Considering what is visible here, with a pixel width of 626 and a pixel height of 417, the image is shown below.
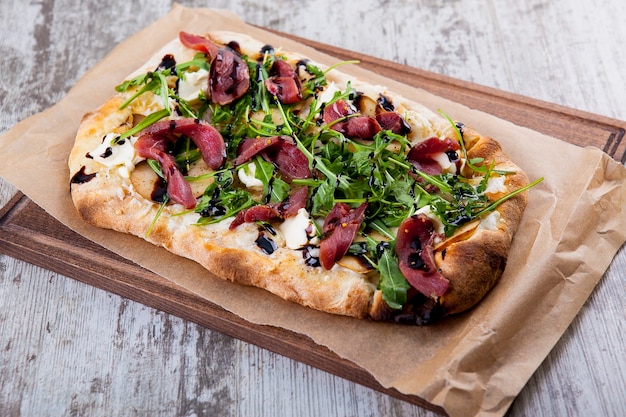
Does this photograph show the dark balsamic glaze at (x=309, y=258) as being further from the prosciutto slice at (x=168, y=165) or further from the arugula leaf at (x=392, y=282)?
the prosciutto slice at (x=168, y=165)

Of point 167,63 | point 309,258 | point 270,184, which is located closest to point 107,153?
point 167,63

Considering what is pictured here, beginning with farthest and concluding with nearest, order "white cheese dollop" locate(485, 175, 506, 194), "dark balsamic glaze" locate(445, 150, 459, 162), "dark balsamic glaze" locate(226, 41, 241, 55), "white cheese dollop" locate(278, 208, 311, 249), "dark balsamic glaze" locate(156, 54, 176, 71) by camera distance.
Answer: "dark balsamic glaze" locate(226, 41, 241, 55)
"dark balsamic glaze" locate(156, 54, 176, 71)
"dark balsamic glaze" locate(445, 150, 459, 162)
"white cheese dollop" locate(485, 175, 506, 194)
"white cheese dollop" locate(278, 208, 311, 249)

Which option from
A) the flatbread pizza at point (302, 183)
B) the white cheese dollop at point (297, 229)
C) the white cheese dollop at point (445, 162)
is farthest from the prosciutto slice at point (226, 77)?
the white cheese dollop at point (445, 162)

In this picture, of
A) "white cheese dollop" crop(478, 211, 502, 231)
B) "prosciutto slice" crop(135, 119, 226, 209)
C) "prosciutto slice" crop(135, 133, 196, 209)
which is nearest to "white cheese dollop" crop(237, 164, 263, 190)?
"prosciutto slice" crop(135, 119, 226, 209)

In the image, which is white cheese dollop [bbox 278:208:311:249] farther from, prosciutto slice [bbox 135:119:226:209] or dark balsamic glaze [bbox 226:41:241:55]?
dark balsamic glaze [bbox 226:41:241:55]

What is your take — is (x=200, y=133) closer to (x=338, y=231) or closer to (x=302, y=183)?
(x=302, y=183)

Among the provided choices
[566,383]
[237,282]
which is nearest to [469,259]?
[566,383]

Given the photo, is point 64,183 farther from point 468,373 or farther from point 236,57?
point 468,373
